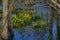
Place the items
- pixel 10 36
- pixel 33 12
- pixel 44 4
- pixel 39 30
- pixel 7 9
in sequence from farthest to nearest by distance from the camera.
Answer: pixel 44 4
pixel 33 12
pixel 39 30
pixel 10 36
pixel 7 9

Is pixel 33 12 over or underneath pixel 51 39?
over

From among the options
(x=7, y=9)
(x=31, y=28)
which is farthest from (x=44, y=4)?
(x=7, y=9)

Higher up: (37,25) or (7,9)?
(7,9)

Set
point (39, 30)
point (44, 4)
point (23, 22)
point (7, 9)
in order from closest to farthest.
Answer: point (7, 9)
point (39, 30)
point (23, 22)
point (44, 4)

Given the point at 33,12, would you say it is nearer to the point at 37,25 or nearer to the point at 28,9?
the point at 28,9

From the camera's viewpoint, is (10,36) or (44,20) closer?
(10,36)

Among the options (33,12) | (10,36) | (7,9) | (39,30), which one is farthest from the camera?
(33,12)

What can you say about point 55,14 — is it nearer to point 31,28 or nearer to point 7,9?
point 31,28

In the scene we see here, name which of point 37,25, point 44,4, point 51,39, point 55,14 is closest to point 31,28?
point 37,25

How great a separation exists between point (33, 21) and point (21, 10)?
29.3 inches

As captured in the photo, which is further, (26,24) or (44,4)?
(44,4)

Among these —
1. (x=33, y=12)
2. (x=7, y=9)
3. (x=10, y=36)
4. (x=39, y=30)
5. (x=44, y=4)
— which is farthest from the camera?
(x=44, y=4)

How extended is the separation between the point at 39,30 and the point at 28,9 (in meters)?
1.51

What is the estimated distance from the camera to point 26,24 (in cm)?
626
